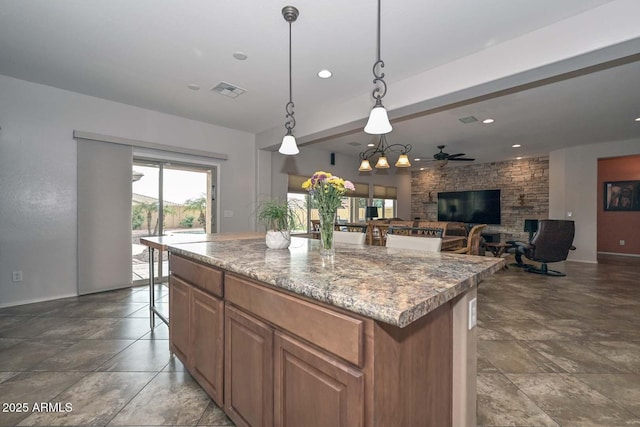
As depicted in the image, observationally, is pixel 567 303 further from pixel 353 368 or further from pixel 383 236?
pixel 353 368

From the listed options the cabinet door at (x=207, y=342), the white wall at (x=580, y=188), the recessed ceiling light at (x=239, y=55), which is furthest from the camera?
the white wall at (x=580, y=188)

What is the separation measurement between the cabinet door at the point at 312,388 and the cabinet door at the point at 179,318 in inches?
39.8

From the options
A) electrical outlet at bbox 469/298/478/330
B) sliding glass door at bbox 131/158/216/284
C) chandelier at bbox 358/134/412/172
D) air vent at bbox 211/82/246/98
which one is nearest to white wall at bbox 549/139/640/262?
chandelier at bbox 358/134/412/172

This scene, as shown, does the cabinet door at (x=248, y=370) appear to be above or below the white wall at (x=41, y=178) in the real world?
below

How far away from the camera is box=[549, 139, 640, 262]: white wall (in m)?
6.14

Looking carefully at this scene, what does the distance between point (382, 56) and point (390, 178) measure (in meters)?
6.74

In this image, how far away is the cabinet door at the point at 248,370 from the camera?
1198 mm

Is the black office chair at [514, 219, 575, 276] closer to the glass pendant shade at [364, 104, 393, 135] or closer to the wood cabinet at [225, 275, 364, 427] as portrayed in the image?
the glass pendant shade at [364, 104, 393, 135]

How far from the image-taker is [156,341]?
100 inches

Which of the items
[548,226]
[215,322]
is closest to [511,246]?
[548,226]

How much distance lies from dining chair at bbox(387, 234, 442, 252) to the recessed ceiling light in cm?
224

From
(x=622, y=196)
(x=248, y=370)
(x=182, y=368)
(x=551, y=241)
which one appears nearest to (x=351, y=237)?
(x=248, y=370)

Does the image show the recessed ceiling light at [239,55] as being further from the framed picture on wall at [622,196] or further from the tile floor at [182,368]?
the framed picture on wall at [622,196]

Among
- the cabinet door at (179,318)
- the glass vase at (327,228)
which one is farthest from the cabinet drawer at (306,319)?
the cabinet door at (179,318)
